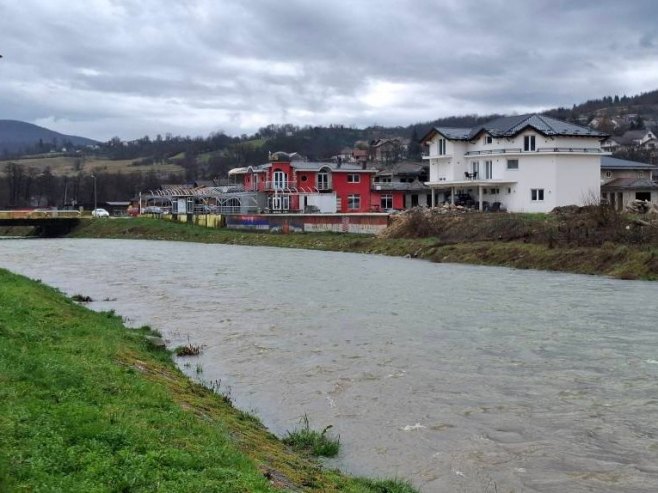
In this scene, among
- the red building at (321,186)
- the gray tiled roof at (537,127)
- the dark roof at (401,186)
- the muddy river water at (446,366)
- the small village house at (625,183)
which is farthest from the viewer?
the red building at (321,186)

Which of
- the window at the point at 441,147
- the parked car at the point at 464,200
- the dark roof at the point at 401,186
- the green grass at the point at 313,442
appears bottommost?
the green grass at the point at 313,442

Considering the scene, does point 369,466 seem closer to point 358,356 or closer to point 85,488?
point 85,488

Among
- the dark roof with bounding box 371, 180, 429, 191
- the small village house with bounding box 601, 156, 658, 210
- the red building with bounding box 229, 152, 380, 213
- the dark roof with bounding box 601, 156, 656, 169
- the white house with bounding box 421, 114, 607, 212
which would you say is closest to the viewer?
the white house with bounding box 421, 114, 607, 212

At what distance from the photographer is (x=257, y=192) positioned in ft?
278

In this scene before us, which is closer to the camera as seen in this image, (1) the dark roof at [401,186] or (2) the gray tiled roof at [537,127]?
(2) the gray tiled roof at [537,127]

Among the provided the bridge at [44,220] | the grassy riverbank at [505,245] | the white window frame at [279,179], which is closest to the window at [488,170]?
the grassy riverbank at [505,245]

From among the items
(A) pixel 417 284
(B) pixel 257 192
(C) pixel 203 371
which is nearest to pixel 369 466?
(C) pixel 203 371

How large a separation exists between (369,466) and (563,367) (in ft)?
22.7

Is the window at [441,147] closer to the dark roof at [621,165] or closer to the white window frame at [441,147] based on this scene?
the white window frame at [441,147]

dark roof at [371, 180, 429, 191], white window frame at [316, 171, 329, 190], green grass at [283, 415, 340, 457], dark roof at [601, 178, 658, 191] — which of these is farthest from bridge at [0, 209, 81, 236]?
green grass at [283, 415, 340, 457]

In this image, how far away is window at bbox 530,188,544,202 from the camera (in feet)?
202

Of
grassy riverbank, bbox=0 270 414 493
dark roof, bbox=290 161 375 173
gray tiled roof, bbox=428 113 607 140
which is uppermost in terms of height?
gray tiled roof, bbox=428 113 607 140

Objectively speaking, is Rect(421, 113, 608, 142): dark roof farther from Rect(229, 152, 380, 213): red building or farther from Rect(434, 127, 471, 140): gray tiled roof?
Rect(229, 152, 380, 213): red building

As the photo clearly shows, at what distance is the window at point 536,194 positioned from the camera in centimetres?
6160
